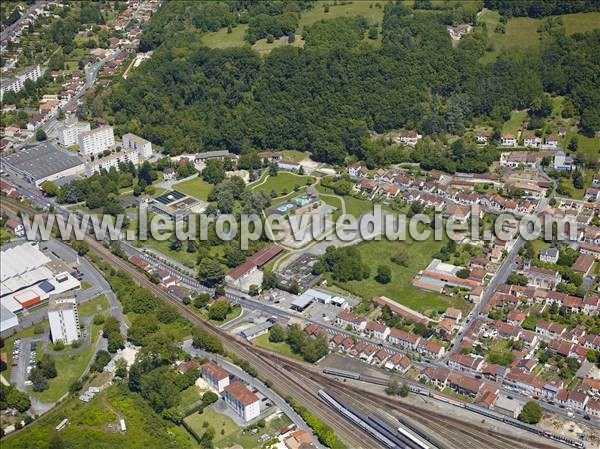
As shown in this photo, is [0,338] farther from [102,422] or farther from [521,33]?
[521,33]

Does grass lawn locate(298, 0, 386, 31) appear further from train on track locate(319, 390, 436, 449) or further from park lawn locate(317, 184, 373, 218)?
train on track locate(319, 390, 436, 449)

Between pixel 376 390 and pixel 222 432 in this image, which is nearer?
pixel 222 432

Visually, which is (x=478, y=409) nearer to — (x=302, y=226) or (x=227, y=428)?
(x=227, y=428)

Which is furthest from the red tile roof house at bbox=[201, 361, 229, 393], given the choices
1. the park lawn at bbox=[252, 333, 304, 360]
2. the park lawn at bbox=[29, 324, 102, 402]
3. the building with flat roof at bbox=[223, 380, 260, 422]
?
the park lawn at bbox=[29, 324, 102, 402]

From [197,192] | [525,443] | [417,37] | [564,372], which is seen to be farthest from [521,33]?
[525,443]

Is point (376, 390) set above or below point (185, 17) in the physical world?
below

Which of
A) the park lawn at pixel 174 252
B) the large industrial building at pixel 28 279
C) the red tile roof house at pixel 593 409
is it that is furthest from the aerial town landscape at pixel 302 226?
the park lawn at pixel 174 252

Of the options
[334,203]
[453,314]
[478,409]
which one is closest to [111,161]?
[334,203]
